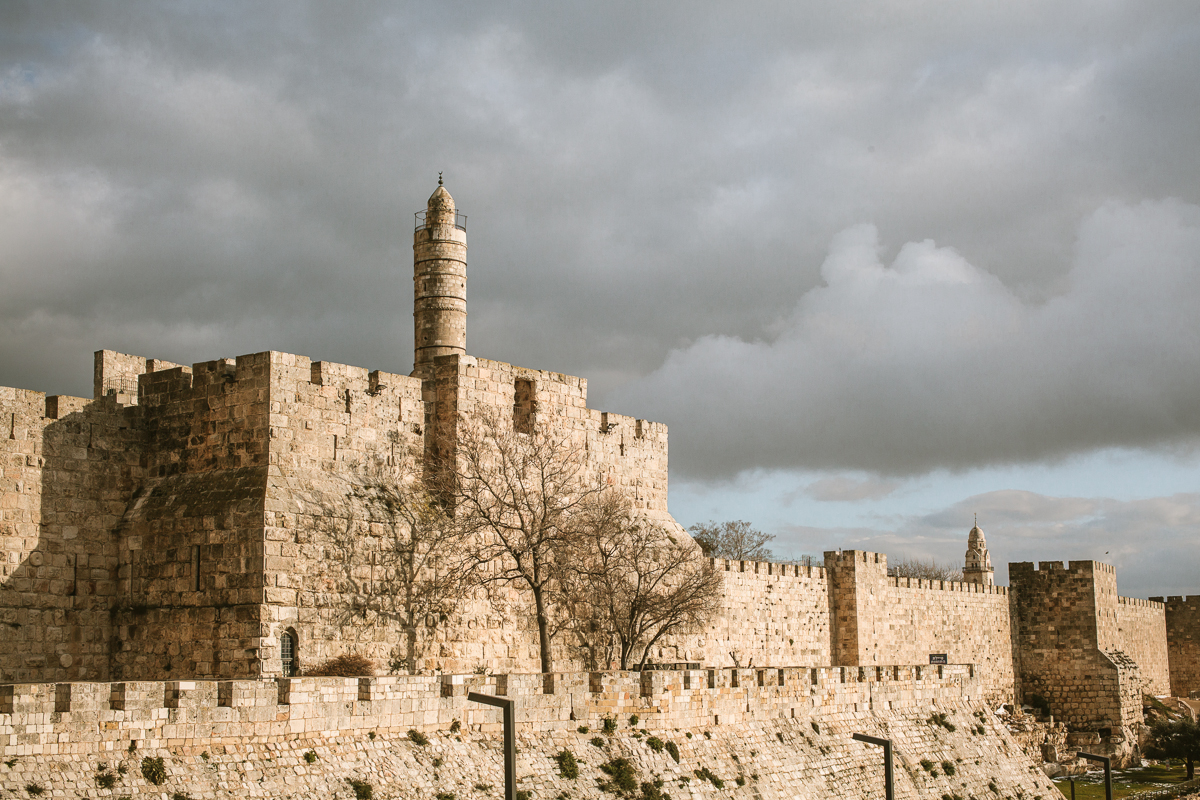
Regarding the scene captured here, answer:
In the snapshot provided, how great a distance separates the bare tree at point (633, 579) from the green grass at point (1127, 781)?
426 inches

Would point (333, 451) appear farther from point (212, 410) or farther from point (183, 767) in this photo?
point (183, 767)

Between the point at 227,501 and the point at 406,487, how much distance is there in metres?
3.35

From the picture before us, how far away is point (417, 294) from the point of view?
2975cm

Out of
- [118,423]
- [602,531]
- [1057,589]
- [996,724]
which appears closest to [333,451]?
[118,423]

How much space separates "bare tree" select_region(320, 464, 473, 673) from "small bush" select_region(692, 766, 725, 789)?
15.1 feet

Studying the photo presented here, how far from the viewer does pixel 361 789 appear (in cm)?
1505

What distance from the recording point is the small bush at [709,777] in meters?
20.0

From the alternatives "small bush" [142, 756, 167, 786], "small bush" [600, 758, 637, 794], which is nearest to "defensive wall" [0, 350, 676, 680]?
"small bush" [600, 758, 637, 794]

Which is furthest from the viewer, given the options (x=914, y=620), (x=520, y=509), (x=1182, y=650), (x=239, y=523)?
(x=1182, y=650)

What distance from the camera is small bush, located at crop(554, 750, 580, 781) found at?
17.9 metres

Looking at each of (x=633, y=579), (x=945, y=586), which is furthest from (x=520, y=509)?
(x=945, y=586)

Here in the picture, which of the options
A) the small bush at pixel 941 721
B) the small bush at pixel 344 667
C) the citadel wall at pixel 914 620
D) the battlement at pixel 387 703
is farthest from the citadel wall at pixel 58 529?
the citadel wall at pixel 914 620

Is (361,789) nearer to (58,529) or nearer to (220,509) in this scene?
(220,509)

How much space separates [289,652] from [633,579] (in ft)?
26.3
